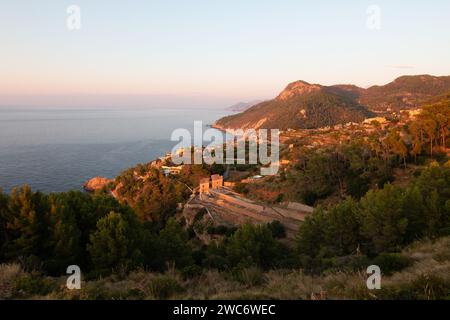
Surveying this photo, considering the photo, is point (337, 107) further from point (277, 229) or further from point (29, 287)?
point (29, 287)

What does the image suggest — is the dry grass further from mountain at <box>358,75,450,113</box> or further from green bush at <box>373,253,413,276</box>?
mountain at <box>358,75,450,113</box>

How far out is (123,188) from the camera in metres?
44.1

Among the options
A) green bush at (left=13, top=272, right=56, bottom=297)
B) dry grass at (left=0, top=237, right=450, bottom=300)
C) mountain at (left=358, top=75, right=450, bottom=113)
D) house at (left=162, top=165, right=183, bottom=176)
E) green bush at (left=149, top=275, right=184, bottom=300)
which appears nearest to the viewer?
dry grass at (left=0, top=237, right=450, bottom=300)

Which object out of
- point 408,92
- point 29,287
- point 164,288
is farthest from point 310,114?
point 29,287

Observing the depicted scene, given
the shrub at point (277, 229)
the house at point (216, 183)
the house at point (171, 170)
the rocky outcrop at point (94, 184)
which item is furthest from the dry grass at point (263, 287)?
the rocky outcrop at point (94, 184)

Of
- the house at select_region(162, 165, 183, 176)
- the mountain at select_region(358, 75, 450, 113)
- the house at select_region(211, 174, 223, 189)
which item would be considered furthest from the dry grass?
the mountain at select_region(358, 75, 450, 113)

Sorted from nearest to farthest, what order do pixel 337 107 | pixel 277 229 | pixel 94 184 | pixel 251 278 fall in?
1. pixel 251 278
2. pixel 277 229
3. pixel 94 184
4. pixel 337 107

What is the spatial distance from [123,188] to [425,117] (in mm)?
35591

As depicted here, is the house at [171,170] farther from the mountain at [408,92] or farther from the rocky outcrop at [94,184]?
the mountain at [408,92]

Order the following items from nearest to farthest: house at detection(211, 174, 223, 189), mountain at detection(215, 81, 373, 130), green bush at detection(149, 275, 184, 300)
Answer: green bush at detection(149, 275, 184, 300) → house at detection(211, 174, 223, 189) → mountain at detection(215, 81, 373, 130)

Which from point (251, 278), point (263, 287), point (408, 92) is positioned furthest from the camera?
point (408, 92)
